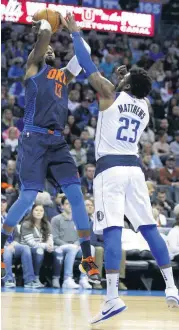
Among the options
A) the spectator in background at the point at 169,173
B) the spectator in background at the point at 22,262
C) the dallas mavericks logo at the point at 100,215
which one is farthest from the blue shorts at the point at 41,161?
the spectator in background at the point at 169,173

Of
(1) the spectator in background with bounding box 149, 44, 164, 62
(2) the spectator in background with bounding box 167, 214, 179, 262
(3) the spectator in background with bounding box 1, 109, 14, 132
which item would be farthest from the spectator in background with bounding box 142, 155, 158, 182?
(1) the spectator in background with bounding box 149, 44, 164, 62

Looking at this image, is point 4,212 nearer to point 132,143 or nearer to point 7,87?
point 132,143

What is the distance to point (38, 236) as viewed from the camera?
38.0 feet

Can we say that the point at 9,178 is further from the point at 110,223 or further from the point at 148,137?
the point at 110,223

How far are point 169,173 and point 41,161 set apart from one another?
27.2 feet

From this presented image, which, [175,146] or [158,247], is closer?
[158,247]

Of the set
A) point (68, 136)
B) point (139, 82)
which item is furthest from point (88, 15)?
point (139, 82)

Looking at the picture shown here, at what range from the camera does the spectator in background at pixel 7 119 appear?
50.1ft

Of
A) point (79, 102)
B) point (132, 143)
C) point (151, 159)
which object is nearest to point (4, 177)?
point (151, 159)

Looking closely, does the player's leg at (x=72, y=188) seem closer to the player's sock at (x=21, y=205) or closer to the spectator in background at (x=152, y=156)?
the player's sock at (x=21, y=205)

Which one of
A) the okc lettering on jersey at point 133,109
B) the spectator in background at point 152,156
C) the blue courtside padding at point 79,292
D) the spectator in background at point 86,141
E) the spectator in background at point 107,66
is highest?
the spectator in background at point 107,66

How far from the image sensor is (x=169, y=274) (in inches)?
269

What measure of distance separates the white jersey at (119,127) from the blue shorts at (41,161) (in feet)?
2.33

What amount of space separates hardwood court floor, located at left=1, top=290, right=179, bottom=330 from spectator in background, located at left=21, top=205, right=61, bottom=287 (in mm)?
1590
